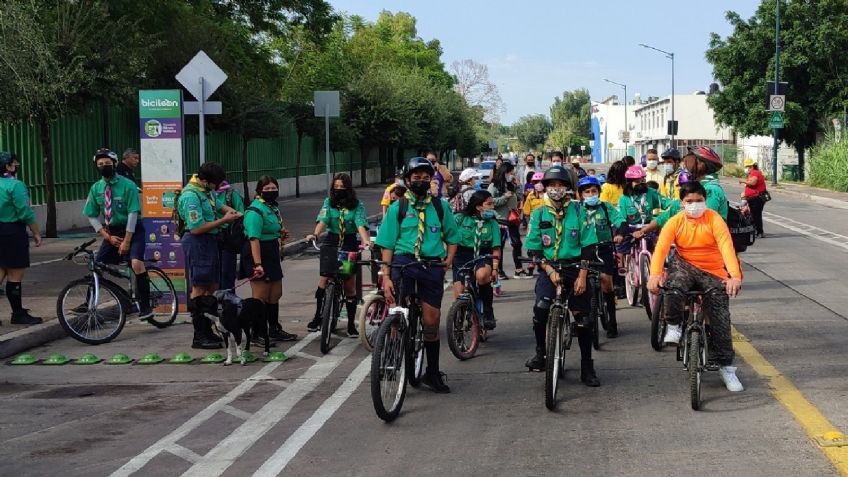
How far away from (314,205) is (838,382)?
28.2m

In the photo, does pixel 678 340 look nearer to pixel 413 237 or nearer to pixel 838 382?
pixel 838 382

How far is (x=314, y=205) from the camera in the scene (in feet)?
115

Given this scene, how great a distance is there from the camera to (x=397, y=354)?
23.0 feet

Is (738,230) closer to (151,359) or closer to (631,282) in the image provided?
(631,282)

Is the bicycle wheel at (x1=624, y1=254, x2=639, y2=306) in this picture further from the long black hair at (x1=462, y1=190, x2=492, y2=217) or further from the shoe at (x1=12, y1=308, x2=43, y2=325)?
the shoe at (x1=12, y1=308, x2=43, y2=325)

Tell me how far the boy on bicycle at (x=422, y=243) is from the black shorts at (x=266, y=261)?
2670 millimetres

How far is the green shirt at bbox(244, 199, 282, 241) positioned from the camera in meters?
9.80

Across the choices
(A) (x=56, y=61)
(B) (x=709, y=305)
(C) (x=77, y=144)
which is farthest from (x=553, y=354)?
(C) (x=77, y=144)

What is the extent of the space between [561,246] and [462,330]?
5.90 ft

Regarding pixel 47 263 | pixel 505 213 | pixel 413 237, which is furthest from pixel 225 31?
pixel 413 237

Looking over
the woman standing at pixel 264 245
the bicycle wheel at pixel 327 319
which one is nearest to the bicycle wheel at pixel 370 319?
the bicycle wheel at pixel 327 319

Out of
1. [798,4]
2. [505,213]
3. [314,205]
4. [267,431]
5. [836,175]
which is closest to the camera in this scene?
[267,431]

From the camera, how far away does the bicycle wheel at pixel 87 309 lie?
1035 centimetres

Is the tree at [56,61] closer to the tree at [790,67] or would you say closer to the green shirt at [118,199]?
the green shirt at [118,199]
